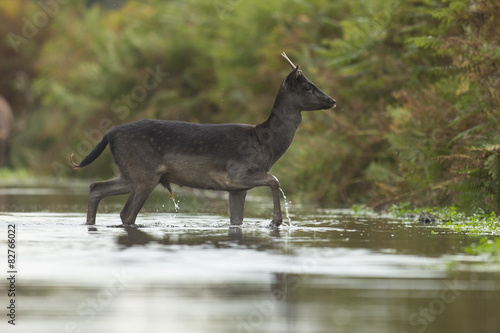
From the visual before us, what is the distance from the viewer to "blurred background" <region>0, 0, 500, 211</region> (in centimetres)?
1898

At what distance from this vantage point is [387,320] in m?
7.54

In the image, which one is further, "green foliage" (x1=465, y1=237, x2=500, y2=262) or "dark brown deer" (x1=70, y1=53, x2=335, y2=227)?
"dark brown deer" (x1=70, y1=53, x2=335, y2=227)

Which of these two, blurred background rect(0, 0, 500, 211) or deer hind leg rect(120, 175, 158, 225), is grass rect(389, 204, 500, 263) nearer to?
blurred background rect(0, 0, 500, 211)

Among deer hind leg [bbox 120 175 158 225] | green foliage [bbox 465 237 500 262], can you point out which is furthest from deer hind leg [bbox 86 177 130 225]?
green foliage [bbox 465 237 500 262]

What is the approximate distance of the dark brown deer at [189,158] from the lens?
16078mm

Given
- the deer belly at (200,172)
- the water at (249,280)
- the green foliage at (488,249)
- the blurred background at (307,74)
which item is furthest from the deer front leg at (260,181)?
the green foliage at (488,249)

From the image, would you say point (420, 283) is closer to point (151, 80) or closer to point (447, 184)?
point (447, 184)

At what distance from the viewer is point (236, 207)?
1627 centimetres

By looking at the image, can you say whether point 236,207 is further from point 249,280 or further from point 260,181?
point 249,280

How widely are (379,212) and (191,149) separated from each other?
178 inches

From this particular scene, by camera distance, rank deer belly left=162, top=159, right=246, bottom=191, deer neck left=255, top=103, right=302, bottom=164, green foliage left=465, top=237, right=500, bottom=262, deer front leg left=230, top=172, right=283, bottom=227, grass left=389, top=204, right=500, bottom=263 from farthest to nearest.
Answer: deer neck left=255, top=103, right=302, bottom=164 < deer belly left=162, top=159, right=246, bottom=191 < deer front leg left=230, top=172, right=283, bottom=227 < grass left=389, top=204, right=500, bottom=263 < green foliage left=465, top=237, right=500, bottom=262

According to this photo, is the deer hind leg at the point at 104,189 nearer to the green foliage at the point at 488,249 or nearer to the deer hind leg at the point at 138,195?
the deer hind leg at the point at 138,195

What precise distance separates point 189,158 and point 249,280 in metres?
6.93

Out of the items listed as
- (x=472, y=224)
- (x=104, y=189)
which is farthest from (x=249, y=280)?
(x=104, y=189)
